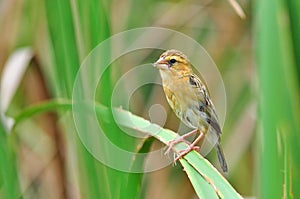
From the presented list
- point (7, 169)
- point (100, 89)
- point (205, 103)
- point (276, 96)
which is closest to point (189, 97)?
point (205, 103)

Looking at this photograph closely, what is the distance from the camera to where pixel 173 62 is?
0.95 meters

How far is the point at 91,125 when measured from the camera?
1006 mm

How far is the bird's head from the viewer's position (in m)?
0.94

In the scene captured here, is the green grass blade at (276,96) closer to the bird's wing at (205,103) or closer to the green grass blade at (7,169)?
the bird's wing at (205,103)

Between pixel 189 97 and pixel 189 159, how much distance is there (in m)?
0.23

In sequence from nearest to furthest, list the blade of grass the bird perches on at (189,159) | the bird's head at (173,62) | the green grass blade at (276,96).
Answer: the green grass blade at (276,96)
the blade of grass the bird perches on at (189,159)
the bird's head at (173,62)

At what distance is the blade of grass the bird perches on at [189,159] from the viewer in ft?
2.29

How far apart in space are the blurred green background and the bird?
0.09m

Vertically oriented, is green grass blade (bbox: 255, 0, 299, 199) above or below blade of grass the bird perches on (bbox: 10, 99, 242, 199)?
above

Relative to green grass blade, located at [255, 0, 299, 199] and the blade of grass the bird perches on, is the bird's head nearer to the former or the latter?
the blade of grass the bird perches on

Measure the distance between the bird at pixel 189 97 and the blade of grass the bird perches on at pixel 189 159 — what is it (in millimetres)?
84

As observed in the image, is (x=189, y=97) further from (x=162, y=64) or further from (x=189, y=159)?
(x=189, y=159)

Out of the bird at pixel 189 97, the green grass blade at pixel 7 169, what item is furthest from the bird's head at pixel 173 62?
the green grass blade at pixel 7 169

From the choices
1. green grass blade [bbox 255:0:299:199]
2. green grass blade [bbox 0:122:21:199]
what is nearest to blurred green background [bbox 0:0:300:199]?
green grass blade [bbox 0:122:21:199]
